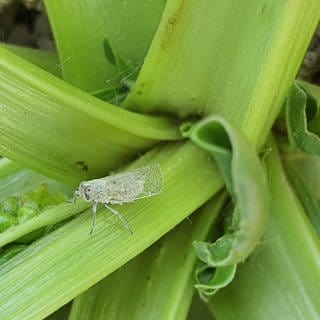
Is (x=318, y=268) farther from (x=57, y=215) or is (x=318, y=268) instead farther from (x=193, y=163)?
(x=57, y=215)

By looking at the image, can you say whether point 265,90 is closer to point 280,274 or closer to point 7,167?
point 280,274

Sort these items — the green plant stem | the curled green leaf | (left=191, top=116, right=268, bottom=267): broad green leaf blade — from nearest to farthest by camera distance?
(left=191, top=116, right=268, bottom=267): broad green leaf blade → the curled green leaf → the green plant stem

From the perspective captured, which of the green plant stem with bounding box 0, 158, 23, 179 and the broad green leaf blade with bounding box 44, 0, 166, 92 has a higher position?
the broad green leaf blade with bounding box 44, 0, 166, 92

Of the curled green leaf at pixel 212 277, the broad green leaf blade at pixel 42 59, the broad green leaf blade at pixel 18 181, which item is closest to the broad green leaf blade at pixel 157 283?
the curled green leaf at pixel 212 277

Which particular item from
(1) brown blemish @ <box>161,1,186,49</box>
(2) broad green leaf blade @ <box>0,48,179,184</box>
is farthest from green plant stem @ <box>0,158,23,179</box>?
(1) brown blemish @ <box>161,1,186,49</box>

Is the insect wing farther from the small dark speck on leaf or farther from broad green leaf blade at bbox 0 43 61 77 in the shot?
broad green leaf blade at bbox 0 43 61 77

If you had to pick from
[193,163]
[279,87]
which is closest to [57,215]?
[193,163]
